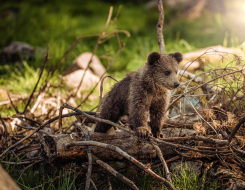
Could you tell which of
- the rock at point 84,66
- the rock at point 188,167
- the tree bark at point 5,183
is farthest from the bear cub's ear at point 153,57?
the rock at point 84,66

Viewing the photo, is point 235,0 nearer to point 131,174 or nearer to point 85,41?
point 85,41

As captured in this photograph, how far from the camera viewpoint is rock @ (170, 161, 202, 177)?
2.91 meters

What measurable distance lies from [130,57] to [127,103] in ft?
15.8

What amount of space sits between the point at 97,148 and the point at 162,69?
3.80 feet

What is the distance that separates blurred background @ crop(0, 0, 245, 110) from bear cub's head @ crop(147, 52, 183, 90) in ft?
10.8

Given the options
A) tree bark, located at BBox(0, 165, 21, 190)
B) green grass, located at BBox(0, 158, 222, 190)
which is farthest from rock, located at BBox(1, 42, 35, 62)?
tree bark, located at BBox(0, 165, 21, 190)

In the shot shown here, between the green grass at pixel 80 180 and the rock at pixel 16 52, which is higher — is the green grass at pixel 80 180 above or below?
below

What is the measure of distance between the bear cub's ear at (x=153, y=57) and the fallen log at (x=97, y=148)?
0.89m

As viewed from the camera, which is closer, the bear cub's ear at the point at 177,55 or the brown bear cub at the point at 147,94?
the brown bear cub at the point at 147,94

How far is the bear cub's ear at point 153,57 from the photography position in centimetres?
304

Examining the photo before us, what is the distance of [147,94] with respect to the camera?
10.1ft

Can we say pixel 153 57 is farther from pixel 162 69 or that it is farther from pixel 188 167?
pixel 188 167

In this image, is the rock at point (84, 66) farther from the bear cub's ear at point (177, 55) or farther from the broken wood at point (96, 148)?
the broken wood at point (96, 148)

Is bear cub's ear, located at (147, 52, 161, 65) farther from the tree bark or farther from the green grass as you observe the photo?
the tree bark
